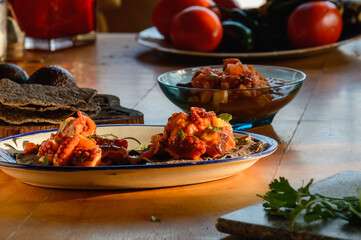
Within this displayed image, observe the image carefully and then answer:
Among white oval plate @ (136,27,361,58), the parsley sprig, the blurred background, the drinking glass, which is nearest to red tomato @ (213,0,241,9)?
white oval plate @ (136,27,361,58)

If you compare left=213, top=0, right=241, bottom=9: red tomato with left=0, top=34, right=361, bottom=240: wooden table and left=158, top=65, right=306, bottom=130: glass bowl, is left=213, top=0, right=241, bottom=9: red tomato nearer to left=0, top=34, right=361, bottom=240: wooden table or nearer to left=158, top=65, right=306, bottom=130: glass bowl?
left=0, top=34, right=361, bottom=240: wooden table

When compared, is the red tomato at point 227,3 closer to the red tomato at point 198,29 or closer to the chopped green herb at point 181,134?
the red tomato at point 198,29

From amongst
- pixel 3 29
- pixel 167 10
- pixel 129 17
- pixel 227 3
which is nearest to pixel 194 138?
pixel 3 29

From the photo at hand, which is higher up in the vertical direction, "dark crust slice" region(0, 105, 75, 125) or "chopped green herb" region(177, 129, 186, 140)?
"chopped green herb" region(177, 129, 186, 140)

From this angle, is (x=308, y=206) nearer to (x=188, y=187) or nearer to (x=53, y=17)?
(x=188, y=187)

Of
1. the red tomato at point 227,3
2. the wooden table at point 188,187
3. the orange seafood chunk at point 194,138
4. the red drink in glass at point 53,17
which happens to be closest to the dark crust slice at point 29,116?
the wooden table at point 188,187

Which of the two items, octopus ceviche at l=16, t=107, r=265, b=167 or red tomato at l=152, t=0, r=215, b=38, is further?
red tomato at l=152, t=0, r=215, b=38

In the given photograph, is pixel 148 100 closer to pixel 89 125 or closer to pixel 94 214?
pixel 89 125
